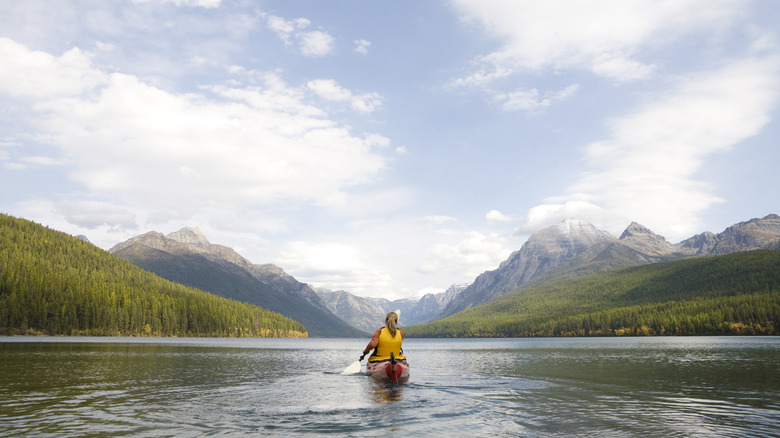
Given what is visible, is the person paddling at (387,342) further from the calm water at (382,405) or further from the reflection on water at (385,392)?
the calm water at (382,405)

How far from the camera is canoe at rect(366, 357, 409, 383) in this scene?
35466 millimetres

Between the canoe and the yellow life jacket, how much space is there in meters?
0.43

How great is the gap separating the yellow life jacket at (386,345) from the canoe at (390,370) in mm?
434

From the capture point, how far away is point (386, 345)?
3572 centimetres

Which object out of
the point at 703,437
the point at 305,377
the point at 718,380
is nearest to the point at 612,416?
the point at 703,437

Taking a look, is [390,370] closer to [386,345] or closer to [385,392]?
[386,345]

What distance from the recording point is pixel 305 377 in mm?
45719

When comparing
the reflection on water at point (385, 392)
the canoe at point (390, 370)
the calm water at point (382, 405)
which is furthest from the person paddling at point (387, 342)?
the calm water at point (382, 405)

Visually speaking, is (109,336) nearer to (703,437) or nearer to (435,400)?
(435,400)

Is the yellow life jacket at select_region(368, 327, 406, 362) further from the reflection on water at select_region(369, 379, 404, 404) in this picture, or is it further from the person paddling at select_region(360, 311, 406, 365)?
the reflection on water at select_region(369, 379, 404, 404)

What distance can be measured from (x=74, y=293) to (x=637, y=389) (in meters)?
176

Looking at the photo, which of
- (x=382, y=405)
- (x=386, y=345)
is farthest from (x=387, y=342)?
(x=382, y=405)

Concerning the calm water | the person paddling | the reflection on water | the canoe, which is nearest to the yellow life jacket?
the person paddling

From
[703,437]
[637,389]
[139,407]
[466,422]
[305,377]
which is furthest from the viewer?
[305,377]
